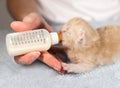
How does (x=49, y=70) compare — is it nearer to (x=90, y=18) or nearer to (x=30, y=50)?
(x=30, y=50)

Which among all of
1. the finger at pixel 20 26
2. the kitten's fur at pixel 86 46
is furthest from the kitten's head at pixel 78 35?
the finger at pixel 20 26

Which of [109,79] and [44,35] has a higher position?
[44,35]

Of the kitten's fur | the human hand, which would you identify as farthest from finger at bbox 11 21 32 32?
the kitten's fur

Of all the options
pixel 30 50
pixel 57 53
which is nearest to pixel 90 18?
pixel 57 53

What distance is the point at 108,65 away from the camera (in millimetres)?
866

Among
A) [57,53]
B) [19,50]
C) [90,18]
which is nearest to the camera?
[19,50]

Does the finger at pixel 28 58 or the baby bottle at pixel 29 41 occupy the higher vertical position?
the baby bottle at pixel 29 41

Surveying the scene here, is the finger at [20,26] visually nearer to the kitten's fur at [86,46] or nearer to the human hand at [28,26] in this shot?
the human hand at [28,26]

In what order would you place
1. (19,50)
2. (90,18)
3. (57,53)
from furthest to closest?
(90,18) → (57,53) → (19,50)

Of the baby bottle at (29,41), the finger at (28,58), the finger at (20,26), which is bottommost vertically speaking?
the finger at (28,58)

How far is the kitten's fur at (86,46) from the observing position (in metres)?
0.81

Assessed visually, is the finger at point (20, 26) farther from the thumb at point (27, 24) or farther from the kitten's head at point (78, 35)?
the kitten's head at point (78, 35)

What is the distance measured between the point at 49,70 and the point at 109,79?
0.17m

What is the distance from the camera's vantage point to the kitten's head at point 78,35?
2.64ft
